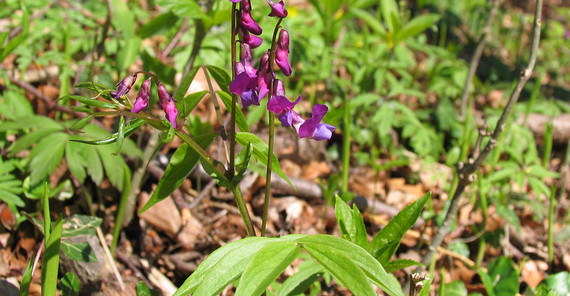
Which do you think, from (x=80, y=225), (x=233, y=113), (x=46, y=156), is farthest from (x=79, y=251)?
(x=233, y=113)

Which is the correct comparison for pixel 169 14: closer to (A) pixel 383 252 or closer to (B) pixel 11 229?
(B) pixel 11 229

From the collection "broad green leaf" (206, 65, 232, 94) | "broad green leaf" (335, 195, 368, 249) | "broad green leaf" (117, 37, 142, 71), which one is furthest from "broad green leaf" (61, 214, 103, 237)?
"broad green leaf" (335, 195, 368, 249)

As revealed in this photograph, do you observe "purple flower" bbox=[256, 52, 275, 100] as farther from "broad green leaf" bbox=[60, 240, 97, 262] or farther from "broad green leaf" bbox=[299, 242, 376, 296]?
"broad green leaf" bbox=[60, 240, 97, 262]

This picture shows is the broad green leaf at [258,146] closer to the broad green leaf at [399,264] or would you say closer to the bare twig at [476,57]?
the broad green leaf at [399,264]

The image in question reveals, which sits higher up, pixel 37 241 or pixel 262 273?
pixel 262 273

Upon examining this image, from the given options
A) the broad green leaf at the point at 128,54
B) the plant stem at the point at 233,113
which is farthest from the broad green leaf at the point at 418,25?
the plant stem at the point at 233,113

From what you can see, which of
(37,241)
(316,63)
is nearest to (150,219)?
(37,241)
